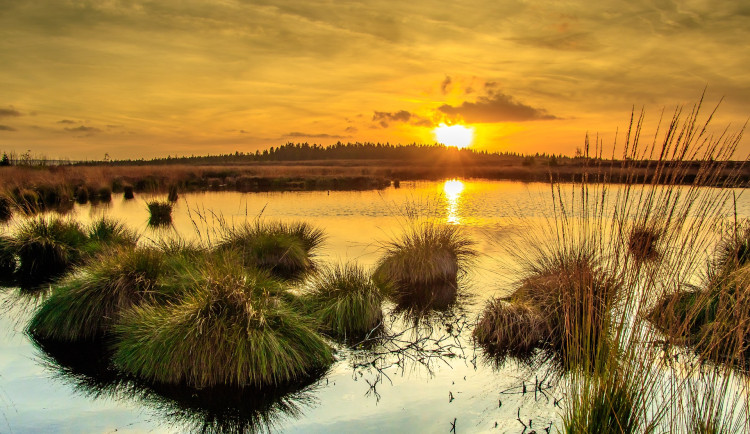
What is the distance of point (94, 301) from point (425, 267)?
6.72 metres

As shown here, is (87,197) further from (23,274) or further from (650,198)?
(650,198)

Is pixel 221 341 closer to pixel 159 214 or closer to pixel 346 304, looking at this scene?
pixel 346 304

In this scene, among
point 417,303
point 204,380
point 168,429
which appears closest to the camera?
point 168,429

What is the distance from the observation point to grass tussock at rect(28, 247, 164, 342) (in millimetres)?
8094

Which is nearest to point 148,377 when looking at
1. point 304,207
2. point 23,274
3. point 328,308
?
point 328,308

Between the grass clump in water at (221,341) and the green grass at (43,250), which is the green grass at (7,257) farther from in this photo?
the grass clump in water at (221,341)

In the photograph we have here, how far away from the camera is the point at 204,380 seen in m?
6.37

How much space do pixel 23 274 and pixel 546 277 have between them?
12.0m

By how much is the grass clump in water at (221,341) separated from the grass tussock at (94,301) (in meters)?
0.88

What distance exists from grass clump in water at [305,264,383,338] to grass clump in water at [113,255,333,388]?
102cm

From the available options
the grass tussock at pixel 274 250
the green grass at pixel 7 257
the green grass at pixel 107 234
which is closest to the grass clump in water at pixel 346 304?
the grass tussock at pixel 274 250

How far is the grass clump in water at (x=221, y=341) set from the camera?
643 centimetres

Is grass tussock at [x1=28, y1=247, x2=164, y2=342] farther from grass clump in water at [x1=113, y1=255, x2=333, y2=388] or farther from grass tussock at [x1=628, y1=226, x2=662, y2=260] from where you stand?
grass tussock at [x1=628, y1=226, x2=662, y2=260]

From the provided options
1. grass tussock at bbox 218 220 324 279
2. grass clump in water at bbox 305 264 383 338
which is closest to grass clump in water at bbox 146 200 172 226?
grass tussock at bbox 218 220 324 279
